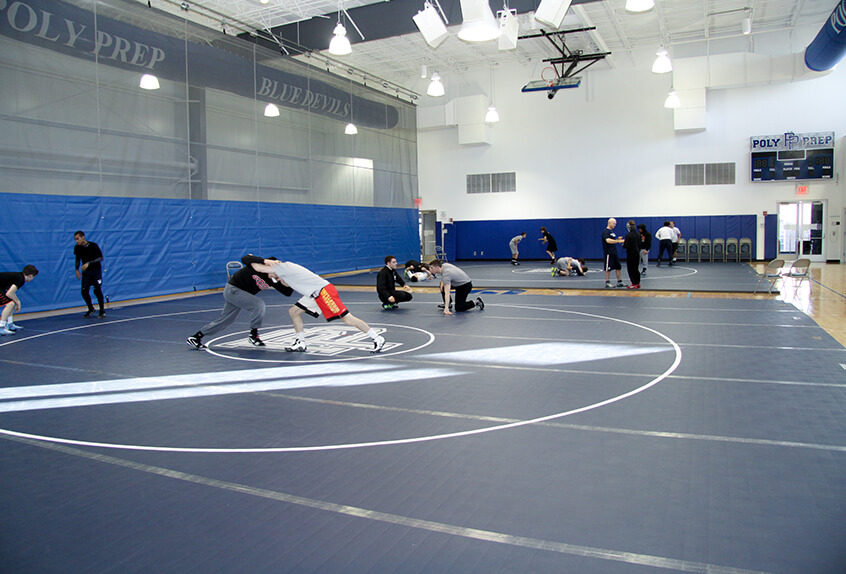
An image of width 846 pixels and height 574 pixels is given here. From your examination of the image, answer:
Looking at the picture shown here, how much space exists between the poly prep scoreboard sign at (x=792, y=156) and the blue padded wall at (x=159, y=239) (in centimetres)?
1629

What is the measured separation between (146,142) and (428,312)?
30.4 feet

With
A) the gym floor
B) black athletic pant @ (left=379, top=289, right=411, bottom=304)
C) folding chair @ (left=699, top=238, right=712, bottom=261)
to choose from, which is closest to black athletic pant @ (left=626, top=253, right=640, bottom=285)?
black athletic pant @ (left=379, top=289, right=411, bottom=304)

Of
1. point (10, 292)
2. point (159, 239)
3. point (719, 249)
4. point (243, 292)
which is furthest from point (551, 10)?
point (719, 249)

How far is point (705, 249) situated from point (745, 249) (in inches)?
59.4

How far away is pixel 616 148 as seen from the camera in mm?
27266

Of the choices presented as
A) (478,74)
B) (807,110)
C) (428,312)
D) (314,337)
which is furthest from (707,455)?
(478,74)

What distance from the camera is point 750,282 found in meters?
16.9

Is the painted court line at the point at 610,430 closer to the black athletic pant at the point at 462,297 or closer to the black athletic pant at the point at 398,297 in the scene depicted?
the black athletic pant at the point at 462,297

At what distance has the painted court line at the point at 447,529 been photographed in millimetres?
3094

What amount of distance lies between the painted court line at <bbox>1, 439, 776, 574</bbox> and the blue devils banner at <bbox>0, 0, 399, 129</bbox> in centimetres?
1279

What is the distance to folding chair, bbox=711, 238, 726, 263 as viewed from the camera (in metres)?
25.8

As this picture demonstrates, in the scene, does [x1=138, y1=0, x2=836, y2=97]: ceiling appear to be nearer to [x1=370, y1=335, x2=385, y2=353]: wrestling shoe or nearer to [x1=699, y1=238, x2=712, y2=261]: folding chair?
[x1=699, y1=238, x2=712, y2=261]: folding chair

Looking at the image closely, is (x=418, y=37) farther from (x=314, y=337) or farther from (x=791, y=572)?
(x=791, y=572)

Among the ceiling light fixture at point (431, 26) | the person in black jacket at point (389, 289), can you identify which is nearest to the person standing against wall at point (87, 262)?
the person in black jacket at point (389, 289)
